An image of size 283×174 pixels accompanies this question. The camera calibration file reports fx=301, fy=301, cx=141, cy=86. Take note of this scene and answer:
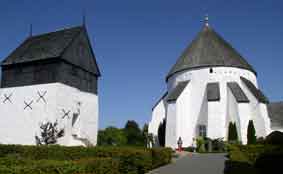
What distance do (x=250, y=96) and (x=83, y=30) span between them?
17577mm

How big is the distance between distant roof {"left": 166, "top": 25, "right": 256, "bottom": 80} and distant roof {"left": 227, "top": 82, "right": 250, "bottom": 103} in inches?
87.5

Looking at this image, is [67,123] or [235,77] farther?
[235,77]

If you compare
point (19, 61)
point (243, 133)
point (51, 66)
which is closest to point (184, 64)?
point (243, 133)

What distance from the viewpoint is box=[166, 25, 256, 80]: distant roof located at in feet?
104

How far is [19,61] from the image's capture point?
2570 centimetres

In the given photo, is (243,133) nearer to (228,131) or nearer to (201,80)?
(228,131)

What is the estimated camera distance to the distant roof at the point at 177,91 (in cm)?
3004

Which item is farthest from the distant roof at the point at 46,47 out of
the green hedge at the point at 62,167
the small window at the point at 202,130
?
the green hedge at the point at 62,167

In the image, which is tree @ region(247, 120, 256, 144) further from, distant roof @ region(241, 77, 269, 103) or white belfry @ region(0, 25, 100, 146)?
white belfry @ region(0, 25, 100, 146)

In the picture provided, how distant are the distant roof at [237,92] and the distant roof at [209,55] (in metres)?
2.22

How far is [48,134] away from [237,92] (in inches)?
707

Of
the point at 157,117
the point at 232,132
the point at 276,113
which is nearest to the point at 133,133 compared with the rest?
the point at 157,117

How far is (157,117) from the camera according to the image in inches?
1361

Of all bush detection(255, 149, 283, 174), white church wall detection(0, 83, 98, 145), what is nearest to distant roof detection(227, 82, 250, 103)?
white church wall detection(0, 83, 98, 145)
